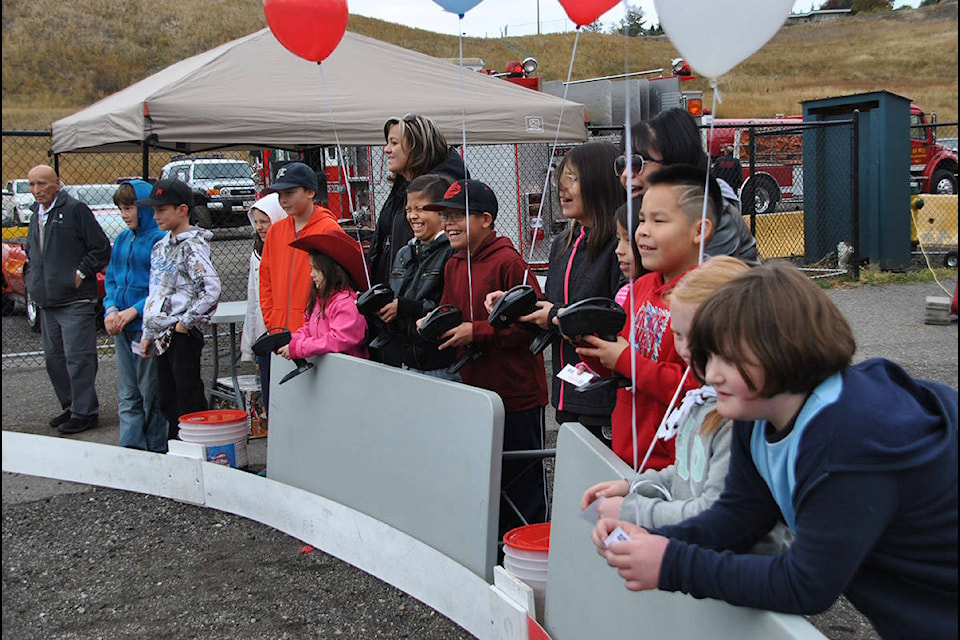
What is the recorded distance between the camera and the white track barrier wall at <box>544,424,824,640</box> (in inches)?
74.2

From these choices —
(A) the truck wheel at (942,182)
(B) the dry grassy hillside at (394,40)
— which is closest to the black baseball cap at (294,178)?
(A) the truck wheel at (942,182)

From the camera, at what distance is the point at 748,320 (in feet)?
5.63

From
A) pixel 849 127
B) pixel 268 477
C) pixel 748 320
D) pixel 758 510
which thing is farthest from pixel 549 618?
pixel 849 127

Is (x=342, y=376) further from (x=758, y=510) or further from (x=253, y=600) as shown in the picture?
(x=758, y=510)

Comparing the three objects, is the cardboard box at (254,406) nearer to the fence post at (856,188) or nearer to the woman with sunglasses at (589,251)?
the woman with sunglasses at (589,251)

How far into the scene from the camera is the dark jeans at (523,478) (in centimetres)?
421

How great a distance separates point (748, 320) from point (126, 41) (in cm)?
6550

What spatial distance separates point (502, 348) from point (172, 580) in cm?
198

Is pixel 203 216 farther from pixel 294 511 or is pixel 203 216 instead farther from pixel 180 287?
pixel 294 511

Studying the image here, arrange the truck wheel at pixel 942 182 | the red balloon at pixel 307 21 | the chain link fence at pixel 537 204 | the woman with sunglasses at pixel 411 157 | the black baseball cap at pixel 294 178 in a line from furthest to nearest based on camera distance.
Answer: the truck wheel at pixel 942 182, the chain link fence at pixel 537 204, the black baseball cap at pixel 294 178, the red balloon at pixel 307 21, the woman with sunglasses at pixel 411 157

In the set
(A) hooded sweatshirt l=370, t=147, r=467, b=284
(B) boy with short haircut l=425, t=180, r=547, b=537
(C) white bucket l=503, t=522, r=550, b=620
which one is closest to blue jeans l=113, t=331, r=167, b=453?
(A) hooded sweatshirt l=370, t=147, r=467, b=284

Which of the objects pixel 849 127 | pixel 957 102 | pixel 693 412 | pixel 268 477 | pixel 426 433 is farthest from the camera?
pixel 849 127

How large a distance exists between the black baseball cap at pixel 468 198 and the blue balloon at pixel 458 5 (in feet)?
2.84

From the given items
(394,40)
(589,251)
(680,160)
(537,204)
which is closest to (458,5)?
(589,251)
